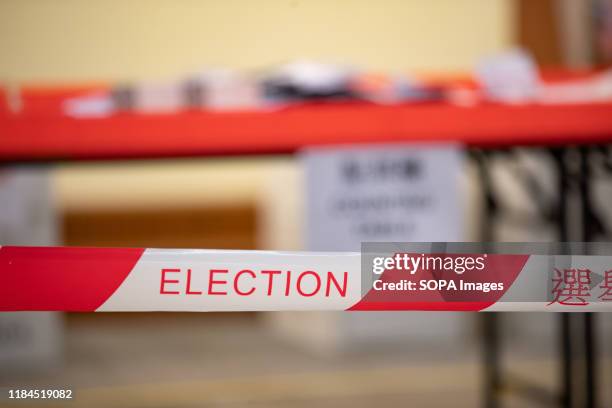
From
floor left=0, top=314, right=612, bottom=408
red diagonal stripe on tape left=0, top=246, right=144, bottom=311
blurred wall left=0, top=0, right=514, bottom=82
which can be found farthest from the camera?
blurred wall left=0, top=0, right=514, bottom=82

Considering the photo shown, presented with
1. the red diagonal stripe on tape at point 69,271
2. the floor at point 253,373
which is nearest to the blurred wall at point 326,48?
the floor at point 253,373

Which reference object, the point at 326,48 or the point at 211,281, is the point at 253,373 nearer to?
the point at 326,48

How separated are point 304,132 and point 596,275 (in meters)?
0.62

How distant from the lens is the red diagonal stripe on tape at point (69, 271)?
0.48m

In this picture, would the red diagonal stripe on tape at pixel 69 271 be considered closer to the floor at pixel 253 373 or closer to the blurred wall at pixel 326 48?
the floor at pixel 253 373

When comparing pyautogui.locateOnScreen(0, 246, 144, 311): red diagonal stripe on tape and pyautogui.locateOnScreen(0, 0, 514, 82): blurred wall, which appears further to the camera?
pyautogui.locateOnScreen(0, 0, 514, 82): blurred wall

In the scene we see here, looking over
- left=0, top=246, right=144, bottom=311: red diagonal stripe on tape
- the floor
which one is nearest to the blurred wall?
the floor

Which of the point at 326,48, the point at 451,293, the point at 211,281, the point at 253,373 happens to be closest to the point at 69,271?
the point at 211,281

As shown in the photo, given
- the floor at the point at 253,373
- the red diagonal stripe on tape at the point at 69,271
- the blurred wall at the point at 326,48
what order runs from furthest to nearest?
the blurred wall at the point at 326,48 → the floor at the point at 253,373 → the red diagonal stripe on tape at the point at 69,271

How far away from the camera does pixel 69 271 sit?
1.57 feet

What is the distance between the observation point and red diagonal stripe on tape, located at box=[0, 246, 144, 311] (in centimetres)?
48

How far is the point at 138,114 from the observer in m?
1.05

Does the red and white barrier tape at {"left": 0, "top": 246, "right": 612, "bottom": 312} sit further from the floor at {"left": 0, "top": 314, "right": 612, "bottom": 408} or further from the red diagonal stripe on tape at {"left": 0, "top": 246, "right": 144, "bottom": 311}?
the floor at {"left": 0, "top": 314, "right": 612, "bottom": 408}

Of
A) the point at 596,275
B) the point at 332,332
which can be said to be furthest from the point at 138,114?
the point at 332,332
